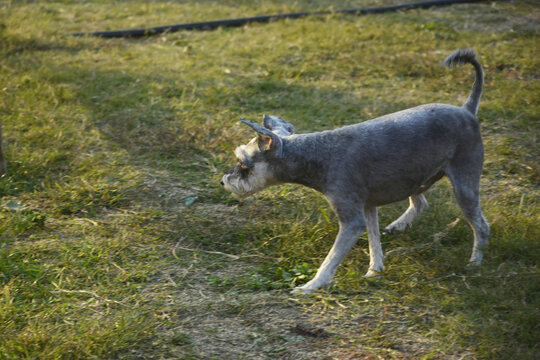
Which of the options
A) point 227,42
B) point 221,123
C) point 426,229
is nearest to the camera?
point 426,229

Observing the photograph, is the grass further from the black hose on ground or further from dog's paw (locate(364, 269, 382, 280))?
the black hose on ground

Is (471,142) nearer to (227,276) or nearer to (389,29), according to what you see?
(227,276)

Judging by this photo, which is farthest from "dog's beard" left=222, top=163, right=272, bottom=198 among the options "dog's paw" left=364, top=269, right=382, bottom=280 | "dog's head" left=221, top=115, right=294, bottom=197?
"dog's paw" left=364, top=269, right=382, bottom=280

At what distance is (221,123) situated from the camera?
280 inches

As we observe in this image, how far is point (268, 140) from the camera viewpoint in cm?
444

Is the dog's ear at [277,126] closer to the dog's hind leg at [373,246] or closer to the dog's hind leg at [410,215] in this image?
the dog's hind leg at [373,246]

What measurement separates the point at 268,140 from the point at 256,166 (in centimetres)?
25

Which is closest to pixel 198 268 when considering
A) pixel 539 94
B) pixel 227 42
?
pixel 539 94

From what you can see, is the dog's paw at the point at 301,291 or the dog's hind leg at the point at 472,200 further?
the dog's hind leg at the point at 472,200

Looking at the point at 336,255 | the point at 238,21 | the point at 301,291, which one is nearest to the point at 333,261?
the point at 336,255

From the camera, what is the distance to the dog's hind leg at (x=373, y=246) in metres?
4.45

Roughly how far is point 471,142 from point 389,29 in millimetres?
6341

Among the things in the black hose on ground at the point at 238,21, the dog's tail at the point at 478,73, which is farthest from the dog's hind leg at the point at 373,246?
the black hose on ground at the point at 238,21

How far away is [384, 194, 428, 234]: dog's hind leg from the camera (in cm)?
504
